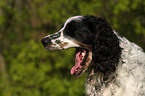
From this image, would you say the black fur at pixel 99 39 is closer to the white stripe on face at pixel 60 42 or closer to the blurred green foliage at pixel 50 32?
the white stripe on face at pixel 60 42

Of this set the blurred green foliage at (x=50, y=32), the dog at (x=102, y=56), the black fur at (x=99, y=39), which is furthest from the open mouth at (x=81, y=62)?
the blurred green foliage at (x=50, y=32)

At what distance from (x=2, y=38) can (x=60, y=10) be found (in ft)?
9.48

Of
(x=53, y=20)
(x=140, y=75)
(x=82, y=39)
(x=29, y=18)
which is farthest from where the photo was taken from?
(x=29, y=18)

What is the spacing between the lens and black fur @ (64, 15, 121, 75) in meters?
2.69

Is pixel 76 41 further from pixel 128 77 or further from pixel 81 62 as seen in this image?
pixel 128 77

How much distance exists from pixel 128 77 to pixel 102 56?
420 millimetres

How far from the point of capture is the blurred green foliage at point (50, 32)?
6023 millimetres

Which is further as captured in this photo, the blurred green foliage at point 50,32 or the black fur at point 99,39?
the blurred green foliage at point 50,32

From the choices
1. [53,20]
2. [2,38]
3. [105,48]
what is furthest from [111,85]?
[2,38]

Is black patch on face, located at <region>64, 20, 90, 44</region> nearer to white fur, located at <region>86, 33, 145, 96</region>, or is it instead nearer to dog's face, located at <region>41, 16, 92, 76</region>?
dog's face, located at <region>41, 16, 92, 76</region>

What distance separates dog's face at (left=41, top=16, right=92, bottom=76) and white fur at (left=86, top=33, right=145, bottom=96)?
30cm

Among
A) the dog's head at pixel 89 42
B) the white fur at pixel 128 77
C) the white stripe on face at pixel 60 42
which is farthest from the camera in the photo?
the white stripe on face at pixel 60 42

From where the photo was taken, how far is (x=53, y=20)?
677 centimetres

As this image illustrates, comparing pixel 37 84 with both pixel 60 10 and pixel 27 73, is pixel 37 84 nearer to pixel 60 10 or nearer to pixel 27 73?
pixel 27 73
